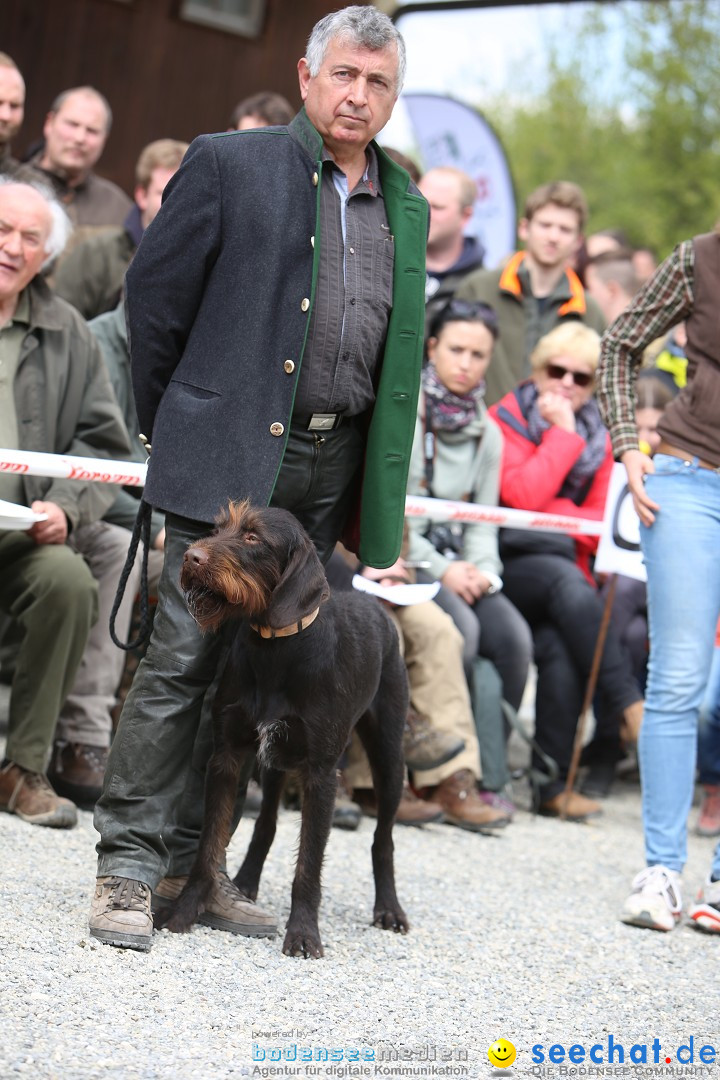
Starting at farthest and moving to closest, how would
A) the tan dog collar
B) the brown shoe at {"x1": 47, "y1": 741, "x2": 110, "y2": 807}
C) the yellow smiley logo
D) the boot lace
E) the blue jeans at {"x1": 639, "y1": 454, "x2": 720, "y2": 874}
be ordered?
the brown shoe at {"x1": 47, "y1": 741, "x2": 110, "y2": 807} < the blue jeans at {"x1": 639, "y1": 454, "x2": 720, "y2": 874} < the tan dog collar < the boot lace < the yellow smiley logo

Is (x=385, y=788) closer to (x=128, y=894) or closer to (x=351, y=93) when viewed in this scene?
(x=128, y=894)

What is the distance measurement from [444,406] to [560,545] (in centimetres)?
111

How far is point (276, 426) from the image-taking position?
14.3 feet

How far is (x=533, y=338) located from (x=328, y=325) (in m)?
4.60

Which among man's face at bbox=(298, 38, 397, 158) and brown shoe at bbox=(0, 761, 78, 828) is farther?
brown shoe at bbox=(0, 761, 78, 828)

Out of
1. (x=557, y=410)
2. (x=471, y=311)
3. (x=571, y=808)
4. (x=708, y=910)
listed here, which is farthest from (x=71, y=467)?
(x=571, y=808)

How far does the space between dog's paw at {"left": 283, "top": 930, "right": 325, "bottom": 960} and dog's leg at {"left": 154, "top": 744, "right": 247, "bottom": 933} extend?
31 cm

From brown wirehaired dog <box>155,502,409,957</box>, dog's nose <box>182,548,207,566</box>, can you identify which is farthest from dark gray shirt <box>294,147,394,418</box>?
dog's nose <box>182,548,207,566</box>

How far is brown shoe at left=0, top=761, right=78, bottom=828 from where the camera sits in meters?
5.69

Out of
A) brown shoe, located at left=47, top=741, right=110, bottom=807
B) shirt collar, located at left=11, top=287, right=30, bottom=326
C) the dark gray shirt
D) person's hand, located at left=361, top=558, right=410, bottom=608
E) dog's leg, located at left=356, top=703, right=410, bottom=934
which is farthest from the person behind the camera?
person's hand, located at left=361, top=558, right=410, bottom=608

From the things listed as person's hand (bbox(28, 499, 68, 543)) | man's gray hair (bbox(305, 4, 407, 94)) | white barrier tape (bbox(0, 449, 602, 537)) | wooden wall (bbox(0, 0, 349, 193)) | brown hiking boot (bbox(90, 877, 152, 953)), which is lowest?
brown hiking boot (bbox(90, 877, 152, 953))

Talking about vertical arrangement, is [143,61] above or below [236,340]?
above

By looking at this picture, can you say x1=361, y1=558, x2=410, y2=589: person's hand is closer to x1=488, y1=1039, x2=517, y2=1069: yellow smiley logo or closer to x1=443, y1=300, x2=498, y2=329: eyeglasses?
x1=443, y1=300, x2=498, y2=329: eyeglasses

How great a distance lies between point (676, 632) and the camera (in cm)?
548
